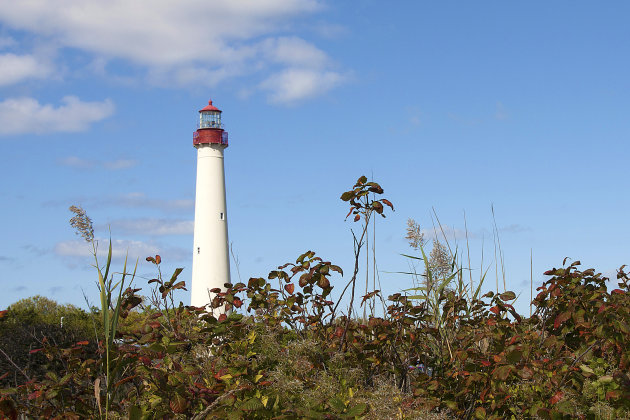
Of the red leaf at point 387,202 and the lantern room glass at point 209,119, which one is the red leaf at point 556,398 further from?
the lantern room glass at point 209,119

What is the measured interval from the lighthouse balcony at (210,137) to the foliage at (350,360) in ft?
63.5

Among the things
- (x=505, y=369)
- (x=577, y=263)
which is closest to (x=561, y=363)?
(x=505, y=369)

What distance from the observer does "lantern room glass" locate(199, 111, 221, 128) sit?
→ 2436 centimetres

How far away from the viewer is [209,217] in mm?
22969

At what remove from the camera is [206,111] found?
2467 cm

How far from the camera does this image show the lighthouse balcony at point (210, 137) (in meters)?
23.7

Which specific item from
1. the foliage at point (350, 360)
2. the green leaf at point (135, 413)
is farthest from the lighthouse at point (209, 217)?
the green leaf at point (135, 413)

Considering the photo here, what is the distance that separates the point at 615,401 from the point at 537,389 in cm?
47

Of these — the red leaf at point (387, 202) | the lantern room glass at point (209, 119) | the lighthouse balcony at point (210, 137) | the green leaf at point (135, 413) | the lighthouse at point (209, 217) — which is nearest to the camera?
the green leaf at point (135, 413)

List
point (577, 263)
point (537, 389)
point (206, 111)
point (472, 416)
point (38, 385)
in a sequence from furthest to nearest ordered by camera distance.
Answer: point (206, 111) → point (577, 263) → point (472, 416) → point (537, 389) → point (38, 385)

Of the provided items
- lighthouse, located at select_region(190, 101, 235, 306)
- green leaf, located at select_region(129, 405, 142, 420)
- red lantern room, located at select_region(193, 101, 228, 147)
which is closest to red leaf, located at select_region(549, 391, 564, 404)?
green leaf, located at select_region(129, 405, 142, 420)

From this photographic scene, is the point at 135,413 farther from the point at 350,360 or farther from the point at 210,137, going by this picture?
the point at 210,137

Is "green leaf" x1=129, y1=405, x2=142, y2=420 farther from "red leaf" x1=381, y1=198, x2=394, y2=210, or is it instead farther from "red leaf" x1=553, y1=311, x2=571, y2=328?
"red leaf" x1=553, y1=311, x2=571, y2=328

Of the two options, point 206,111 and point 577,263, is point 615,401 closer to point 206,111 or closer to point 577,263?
point 577,263
